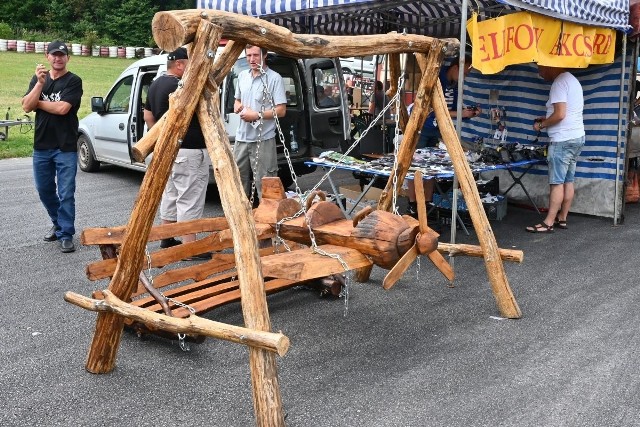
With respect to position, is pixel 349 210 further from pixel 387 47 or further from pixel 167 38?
pixel 167 38

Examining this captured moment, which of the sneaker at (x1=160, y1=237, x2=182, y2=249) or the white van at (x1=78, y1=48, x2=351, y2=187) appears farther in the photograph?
the white van at (x1=78, y1=48, x2=351, y2=187)

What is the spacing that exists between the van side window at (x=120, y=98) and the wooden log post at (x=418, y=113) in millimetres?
5435

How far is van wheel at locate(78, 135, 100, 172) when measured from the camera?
10.8 meters

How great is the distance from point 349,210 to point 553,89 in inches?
104

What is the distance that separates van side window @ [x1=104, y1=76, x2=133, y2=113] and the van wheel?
1.07 metres

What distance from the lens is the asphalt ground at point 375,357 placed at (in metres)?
3.51

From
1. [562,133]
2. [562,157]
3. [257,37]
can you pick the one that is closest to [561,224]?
[562,157]

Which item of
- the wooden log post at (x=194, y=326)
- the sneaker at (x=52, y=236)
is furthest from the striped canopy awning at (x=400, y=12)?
the wooden log post at (x=194, y=326)

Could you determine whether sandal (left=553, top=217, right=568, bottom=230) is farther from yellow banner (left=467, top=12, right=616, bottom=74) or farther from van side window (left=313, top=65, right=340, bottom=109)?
van side window (left=313, top=65, right=340, bottom=109)

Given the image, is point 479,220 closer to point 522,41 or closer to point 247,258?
point 522,41

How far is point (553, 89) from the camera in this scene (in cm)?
745

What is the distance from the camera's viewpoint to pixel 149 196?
3613 mm

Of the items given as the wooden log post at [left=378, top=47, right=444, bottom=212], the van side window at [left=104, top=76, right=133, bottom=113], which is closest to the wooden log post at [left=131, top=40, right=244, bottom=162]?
the wooden log post at [left=378, top=47, right=444, bottom=212]

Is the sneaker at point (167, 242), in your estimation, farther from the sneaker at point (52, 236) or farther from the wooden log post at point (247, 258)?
the wooden log post at point (247, 258)
